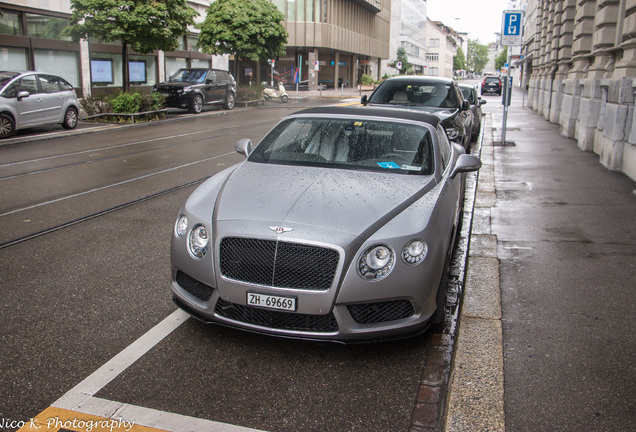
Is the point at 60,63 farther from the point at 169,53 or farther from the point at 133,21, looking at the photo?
the point at 169,53

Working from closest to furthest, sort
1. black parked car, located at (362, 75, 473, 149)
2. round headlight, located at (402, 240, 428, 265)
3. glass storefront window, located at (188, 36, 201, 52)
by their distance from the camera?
1. round headlight, located at (402, 240, 428, 265)
2. black parked car, located at (362, 75, 473, 149)
3. glass storefront window, located at (188, 36, 201, 52)

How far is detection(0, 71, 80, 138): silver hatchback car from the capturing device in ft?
51.4

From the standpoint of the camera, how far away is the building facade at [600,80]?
34.5 feet

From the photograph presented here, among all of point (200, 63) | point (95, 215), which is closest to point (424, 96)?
point (95, 215)

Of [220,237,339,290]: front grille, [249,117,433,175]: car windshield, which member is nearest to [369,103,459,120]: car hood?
[249,117,433,175]: car windshield

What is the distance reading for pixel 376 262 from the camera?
11.9 ft

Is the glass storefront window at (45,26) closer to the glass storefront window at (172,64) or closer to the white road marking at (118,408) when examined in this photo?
the glass storefront window at (172,64)

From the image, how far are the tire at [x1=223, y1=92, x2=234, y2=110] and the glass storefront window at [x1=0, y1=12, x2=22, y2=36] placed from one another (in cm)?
922

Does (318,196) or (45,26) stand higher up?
(45,26)

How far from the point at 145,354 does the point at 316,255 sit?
4.19 feet

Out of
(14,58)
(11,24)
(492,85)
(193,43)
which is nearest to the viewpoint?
(11,24)

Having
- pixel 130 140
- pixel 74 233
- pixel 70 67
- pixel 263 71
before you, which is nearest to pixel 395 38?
pixel 263 71

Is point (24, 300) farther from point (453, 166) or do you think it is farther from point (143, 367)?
point (453, 166)

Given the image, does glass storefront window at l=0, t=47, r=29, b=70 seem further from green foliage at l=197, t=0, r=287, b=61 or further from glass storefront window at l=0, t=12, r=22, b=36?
green foliage at l=197, t=0, r=287, b=61
